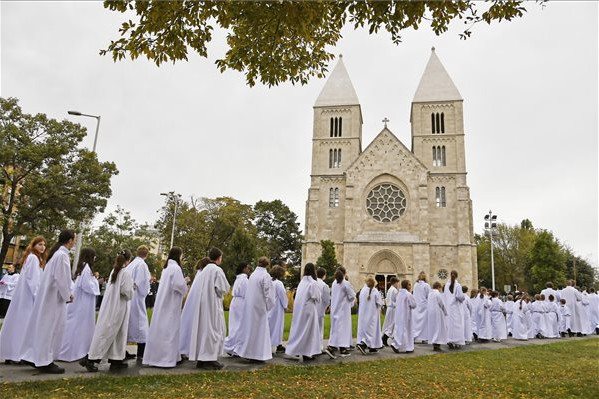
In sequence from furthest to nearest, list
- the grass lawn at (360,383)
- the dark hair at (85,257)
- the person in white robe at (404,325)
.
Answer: the person in white robe at (404,325), the dark hair at (85,257), the grass lawn at (360,383)

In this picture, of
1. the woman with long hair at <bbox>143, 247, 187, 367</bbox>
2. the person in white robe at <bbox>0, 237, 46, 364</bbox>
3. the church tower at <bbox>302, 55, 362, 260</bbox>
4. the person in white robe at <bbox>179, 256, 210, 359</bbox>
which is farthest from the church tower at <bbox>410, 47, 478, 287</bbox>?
the person in white robe at <bbox>0, 237, 46, 364</bbox>

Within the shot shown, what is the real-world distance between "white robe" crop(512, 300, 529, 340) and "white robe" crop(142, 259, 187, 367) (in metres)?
15.1

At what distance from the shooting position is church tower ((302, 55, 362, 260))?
40000 millimetres

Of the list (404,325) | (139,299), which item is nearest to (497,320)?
(404,325)

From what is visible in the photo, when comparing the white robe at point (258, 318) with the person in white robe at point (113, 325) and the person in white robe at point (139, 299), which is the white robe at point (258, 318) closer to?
the person in white robe at point (139, 299)

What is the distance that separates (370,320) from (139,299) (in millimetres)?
6185

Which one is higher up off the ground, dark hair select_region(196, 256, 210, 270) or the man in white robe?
dark hair select_region(196, 256, 210, 270)

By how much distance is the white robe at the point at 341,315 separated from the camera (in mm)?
10109

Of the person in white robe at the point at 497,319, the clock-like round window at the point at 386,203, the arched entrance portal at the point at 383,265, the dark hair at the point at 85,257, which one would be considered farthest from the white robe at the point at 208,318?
the clock-like round window at the point at 386,203

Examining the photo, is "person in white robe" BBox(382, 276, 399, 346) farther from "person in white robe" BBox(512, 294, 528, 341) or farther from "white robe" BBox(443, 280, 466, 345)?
"person in white robe" BBox(512, 294, 528, 341)

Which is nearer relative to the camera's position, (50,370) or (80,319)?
(50,370)

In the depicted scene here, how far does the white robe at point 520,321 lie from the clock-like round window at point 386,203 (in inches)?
847

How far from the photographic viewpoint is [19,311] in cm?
682

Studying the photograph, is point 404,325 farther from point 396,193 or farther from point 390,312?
point 396,193
